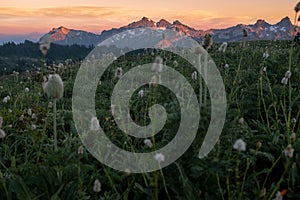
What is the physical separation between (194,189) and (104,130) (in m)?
2.33

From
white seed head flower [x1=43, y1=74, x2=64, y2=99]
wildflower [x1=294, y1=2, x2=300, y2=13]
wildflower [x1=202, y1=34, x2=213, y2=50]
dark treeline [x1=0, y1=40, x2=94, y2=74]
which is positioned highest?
wildflower [x1=294, y1=2, x2=300, y2=13]

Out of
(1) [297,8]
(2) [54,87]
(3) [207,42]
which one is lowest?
(2) [54,87]

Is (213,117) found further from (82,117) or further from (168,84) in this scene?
(168,84)

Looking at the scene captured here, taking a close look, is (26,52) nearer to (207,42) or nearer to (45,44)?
(207,42)

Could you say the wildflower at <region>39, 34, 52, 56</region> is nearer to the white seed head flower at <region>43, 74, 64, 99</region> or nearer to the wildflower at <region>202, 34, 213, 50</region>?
the white seed head flower at <region>43, 74, 64, 99</region>

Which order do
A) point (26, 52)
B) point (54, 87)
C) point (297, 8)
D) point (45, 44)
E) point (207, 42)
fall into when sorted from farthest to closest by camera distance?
point (26, 52) < point (207, 42) < point (297, 8) < point (54, 87) < point (45, 44)

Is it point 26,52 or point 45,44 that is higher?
point 45,44

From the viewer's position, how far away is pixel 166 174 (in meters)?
3.49

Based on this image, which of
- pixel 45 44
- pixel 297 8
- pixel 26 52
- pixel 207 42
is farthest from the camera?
pixel 26 52

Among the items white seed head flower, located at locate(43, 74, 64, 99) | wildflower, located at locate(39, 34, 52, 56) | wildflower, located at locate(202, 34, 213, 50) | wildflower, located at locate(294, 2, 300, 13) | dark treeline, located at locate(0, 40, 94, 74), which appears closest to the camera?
wildflower, located at locate(39, 34, 52, 56)

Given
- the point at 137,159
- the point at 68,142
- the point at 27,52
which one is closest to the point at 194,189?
the point at 137,159

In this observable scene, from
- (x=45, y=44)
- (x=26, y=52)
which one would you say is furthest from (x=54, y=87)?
(x=26, y=52)

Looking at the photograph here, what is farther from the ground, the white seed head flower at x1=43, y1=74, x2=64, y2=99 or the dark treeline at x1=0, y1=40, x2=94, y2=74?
the white seed head flower at x1=43, y1=74, x2=64, y2=99

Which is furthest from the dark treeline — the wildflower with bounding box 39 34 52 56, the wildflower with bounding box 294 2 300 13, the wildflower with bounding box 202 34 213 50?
the wildflower with bounding box 39 34 52 56
